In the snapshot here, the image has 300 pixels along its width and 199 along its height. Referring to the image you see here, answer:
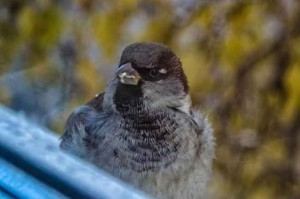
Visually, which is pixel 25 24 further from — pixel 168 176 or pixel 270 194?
pixel 168 176

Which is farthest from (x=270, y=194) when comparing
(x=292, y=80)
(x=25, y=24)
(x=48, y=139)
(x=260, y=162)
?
(x=48, y=139)

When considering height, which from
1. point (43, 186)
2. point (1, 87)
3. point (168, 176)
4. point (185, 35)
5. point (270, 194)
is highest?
point (185, 35)

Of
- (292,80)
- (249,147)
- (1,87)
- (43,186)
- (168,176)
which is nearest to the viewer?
(43,186)

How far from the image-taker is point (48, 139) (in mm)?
942

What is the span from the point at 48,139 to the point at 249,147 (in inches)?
81.7

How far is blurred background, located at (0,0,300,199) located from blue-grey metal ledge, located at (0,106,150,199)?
1728mm

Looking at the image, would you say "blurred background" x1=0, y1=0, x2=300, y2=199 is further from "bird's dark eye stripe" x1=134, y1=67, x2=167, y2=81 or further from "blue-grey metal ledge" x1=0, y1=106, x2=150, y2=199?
"blue-grey metal ledge" x1=0, y1=106, x2=150, y2=199

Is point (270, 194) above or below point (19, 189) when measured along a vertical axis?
above

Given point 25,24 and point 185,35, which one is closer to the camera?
point 185,35

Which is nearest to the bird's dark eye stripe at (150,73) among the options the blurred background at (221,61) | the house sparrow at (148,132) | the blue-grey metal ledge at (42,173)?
the house sparrow at (148,132)

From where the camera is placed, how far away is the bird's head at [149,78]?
182cm

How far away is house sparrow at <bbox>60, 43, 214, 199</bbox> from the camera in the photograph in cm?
180

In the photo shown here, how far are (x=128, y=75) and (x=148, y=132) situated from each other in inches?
4.9

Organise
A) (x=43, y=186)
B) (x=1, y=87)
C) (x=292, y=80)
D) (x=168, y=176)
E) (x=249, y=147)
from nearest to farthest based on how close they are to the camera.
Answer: (x=43, y=186)
(x=168, y=176)
(x=1, y=87)
(x=292, y=80)
(x=249, y=147)
